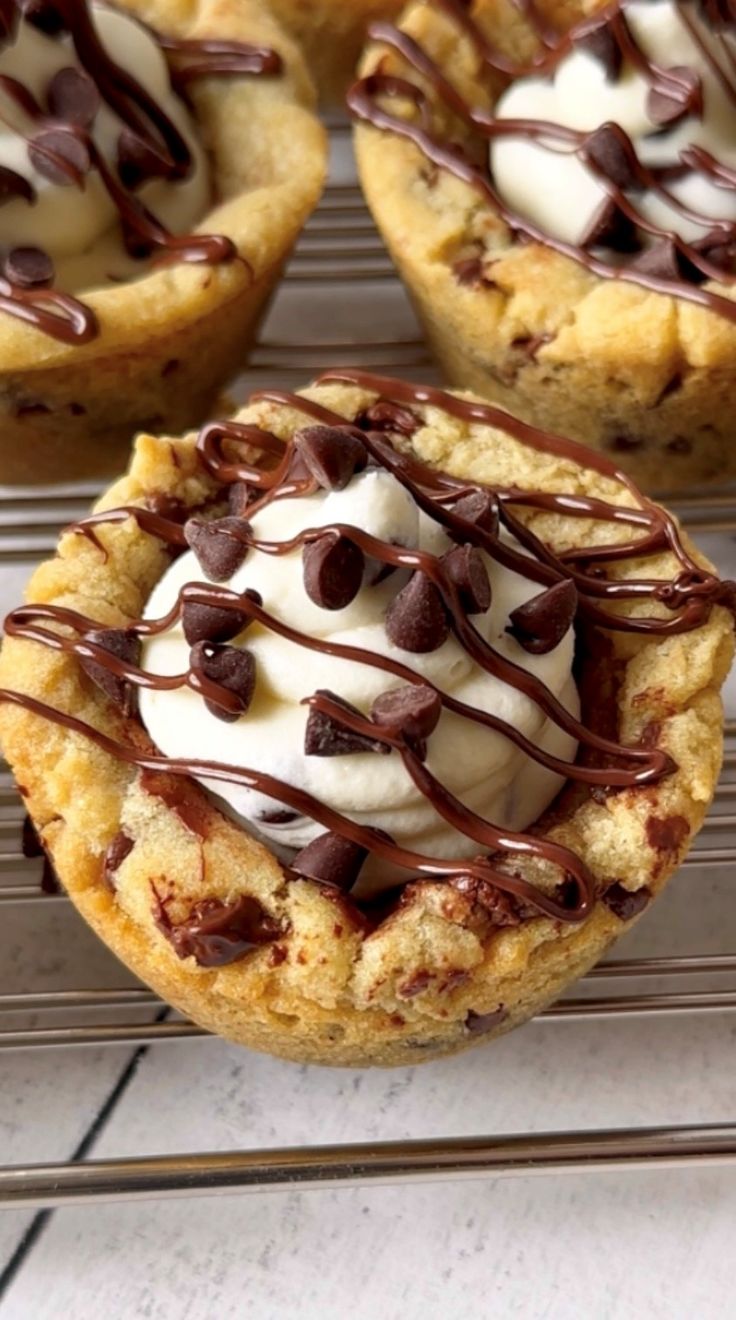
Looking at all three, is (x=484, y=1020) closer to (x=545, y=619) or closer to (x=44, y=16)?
(x=545, y=619)

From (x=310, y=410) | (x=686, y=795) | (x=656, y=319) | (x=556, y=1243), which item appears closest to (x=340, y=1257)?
(x=556, y=1243)

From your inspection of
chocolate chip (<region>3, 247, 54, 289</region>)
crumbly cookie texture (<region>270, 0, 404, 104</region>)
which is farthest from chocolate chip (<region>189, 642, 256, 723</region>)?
crumbly cookie texture (<region>270, 0, 404, 104</region>)

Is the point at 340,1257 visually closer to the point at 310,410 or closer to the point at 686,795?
the point at 686,795

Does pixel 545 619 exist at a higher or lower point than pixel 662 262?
lower

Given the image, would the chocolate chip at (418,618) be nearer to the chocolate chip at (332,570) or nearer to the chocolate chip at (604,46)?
the chocolate chip at (332,570)

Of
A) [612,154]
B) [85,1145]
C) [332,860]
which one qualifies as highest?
[612,154]

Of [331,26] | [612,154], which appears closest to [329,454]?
[612,154]
